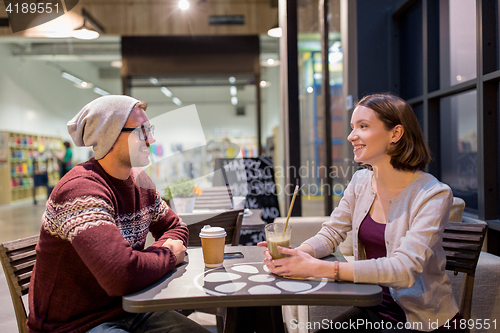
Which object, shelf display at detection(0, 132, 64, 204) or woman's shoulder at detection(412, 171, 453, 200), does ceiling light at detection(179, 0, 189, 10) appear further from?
shelf display at detection(0, 132, 64, 204)

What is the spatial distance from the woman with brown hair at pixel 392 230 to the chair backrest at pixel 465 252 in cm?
22

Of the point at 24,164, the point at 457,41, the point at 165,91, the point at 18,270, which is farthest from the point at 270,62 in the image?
the point at 24,164

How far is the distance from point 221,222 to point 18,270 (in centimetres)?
98

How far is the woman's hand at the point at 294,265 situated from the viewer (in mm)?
1204

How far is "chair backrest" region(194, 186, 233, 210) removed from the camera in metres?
3.20

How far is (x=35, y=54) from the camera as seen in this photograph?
10.1m

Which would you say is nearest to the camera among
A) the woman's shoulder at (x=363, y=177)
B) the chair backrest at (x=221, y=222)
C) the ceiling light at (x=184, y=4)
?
the woman's shoulder at (x=363, y=177)

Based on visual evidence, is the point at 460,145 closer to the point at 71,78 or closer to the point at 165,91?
the point at 165,91

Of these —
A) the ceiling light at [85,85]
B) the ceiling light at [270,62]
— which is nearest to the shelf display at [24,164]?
the ceiling light at [85,85]

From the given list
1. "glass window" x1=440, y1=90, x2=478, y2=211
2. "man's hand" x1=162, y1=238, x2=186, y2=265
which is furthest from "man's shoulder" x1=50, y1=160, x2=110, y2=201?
"glass window" x1=440, y1=90, x2=478, y2=211

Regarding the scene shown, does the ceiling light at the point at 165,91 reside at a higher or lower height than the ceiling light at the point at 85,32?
lower

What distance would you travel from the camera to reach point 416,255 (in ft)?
3.99

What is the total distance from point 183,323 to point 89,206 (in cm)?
56

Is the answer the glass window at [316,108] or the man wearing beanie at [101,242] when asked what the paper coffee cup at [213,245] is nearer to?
the man wearing beanie at [101,242]
